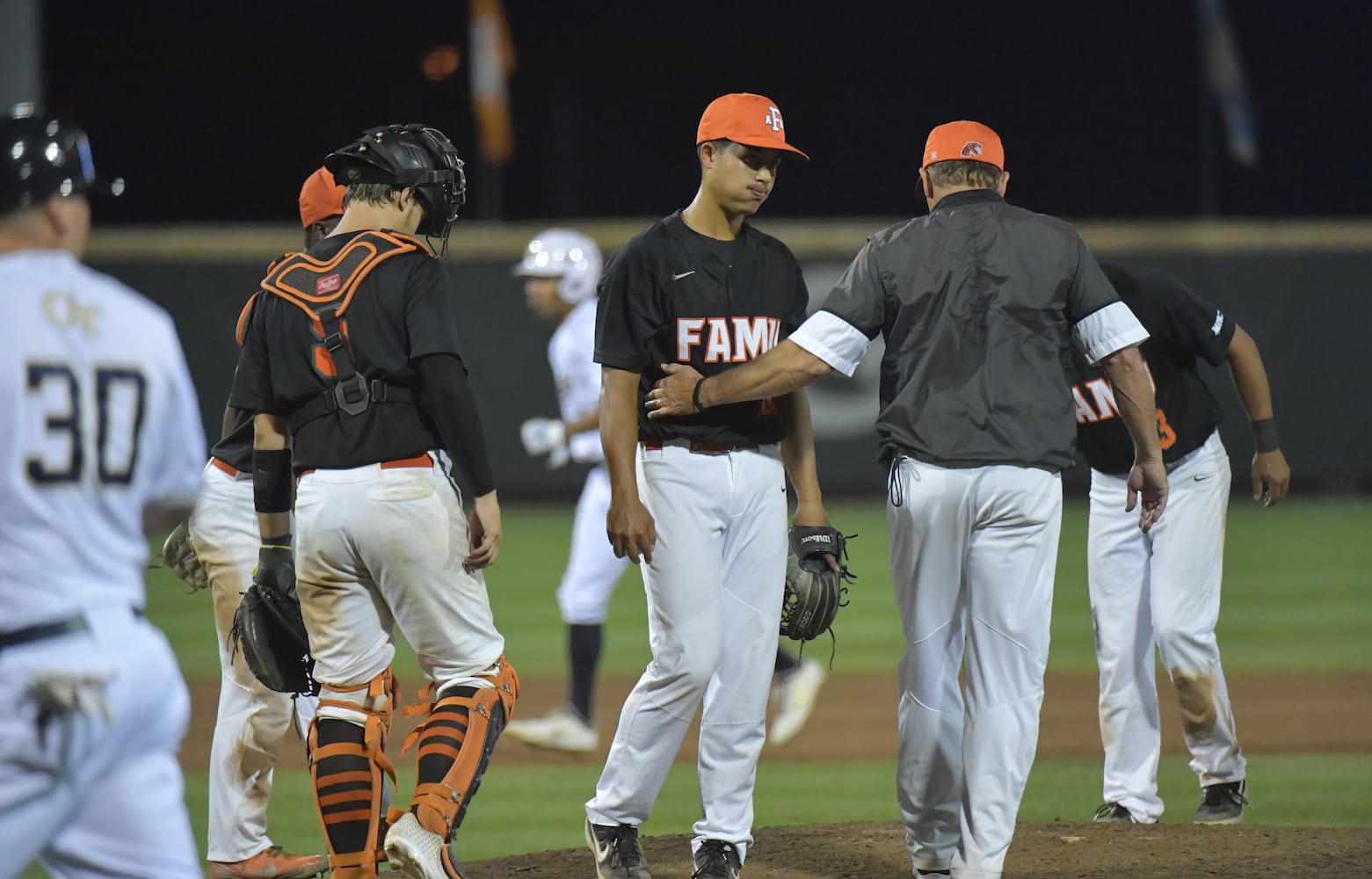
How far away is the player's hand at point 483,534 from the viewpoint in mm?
4168

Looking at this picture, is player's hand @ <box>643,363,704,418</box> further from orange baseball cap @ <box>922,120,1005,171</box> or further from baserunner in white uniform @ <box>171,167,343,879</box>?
baserunner in white uniform @ <box>171,167,343,879</box>

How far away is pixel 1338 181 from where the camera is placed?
1005 inches

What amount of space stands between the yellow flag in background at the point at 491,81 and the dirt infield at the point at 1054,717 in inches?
610

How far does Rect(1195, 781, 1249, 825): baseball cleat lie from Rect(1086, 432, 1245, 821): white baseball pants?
3 cm

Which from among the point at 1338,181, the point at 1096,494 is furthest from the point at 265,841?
the point at 1338,181

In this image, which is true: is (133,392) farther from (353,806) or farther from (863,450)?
(863,450)

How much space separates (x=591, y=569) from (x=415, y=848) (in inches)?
123

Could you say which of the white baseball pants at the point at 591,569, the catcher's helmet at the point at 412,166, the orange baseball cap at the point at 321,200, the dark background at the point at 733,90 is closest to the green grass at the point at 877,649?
the white baseball pants at the point at 591,569

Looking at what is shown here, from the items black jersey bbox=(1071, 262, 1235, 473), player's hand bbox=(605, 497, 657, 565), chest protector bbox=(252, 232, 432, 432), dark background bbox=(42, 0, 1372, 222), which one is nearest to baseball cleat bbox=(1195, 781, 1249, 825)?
black jersey bbox=(1071, 262, 1235, 473)

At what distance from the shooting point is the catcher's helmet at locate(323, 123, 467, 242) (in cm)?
431

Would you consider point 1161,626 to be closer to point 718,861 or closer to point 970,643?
point 970,643

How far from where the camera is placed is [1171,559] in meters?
5.57

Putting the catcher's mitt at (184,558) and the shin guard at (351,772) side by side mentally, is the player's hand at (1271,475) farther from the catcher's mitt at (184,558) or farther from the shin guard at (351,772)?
the catcher's mitt at (184,558)

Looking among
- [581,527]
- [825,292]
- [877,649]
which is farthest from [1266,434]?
[825,292]
